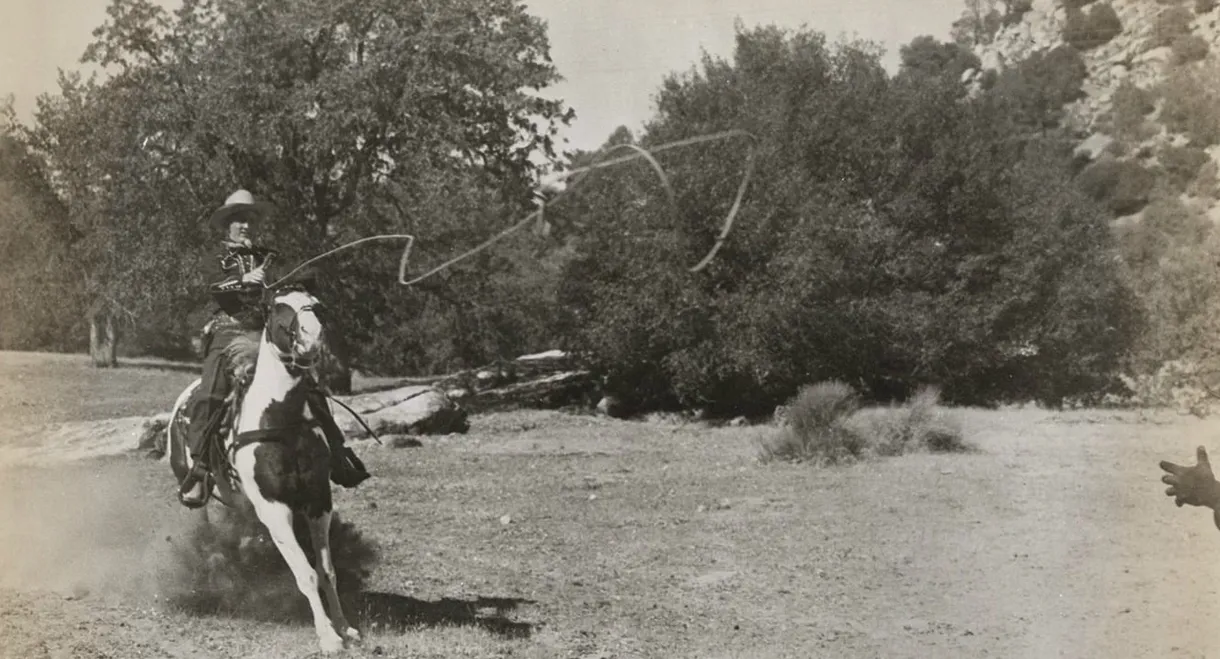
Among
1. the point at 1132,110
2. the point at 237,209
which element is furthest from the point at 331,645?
the point at 1132,110

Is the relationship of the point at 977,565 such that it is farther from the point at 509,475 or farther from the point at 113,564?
the point at 113,564

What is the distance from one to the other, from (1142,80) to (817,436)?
13210 millimetres

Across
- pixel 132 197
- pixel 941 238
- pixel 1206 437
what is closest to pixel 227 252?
pixel 132 197

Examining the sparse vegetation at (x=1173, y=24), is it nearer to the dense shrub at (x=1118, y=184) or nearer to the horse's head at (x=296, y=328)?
the dense shrub at (x=1118, y=184)

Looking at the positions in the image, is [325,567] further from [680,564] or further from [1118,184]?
[1118,184]

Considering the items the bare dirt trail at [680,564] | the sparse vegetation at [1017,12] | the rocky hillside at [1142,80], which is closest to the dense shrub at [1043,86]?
the rocky hillside at [1142,80]

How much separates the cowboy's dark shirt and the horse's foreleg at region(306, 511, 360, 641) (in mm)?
1351

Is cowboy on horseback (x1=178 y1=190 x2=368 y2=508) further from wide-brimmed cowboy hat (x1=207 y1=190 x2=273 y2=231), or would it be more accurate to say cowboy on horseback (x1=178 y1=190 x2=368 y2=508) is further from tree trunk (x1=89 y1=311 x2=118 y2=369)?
tree trunk (x1=89 y1=311 x2=118 y2=369)

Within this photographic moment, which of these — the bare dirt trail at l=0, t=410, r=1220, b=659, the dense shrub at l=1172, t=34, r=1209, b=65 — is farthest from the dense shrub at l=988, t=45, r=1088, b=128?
the bare dirt trail at l=0, t=410, r=1220, b=659

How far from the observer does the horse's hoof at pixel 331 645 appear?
593 cm

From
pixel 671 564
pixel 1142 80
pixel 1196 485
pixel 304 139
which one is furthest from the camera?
pixel 1142 80

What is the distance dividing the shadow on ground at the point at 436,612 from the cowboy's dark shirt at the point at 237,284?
6.17 ft

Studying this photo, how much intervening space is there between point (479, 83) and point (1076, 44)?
24.0 metres

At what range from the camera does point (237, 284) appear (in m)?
6.31
